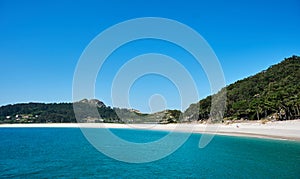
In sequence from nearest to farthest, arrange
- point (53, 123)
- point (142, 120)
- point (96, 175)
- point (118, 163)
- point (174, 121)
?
point (96, 175), point (118, 163), point (174, 121), point (142, 120), point (53, 123)

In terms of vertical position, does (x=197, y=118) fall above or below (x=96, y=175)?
above

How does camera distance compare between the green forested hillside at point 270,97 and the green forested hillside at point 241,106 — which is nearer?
the green forested hillside at point 270,97

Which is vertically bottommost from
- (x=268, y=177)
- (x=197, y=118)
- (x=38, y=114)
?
(x=268, y=177)

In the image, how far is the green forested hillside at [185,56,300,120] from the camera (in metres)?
55.5

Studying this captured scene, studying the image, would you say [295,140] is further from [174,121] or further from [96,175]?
[174,121]

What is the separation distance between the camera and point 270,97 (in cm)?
5769

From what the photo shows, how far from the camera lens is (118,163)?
2161 cm

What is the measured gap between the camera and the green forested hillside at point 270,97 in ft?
182

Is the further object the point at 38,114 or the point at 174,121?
the point at 38,114

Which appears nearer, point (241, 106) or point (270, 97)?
point (270, 97)

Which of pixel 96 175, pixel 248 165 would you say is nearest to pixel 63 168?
pixel 96 175

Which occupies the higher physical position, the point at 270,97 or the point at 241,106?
the point at 270,97

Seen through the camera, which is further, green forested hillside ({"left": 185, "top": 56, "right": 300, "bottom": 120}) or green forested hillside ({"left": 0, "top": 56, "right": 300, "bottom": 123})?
green forested hillside ({"left": 0, "top": 56, "right": 300, "bottom": 123})

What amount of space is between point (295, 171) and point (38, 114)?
16135 centimetres
